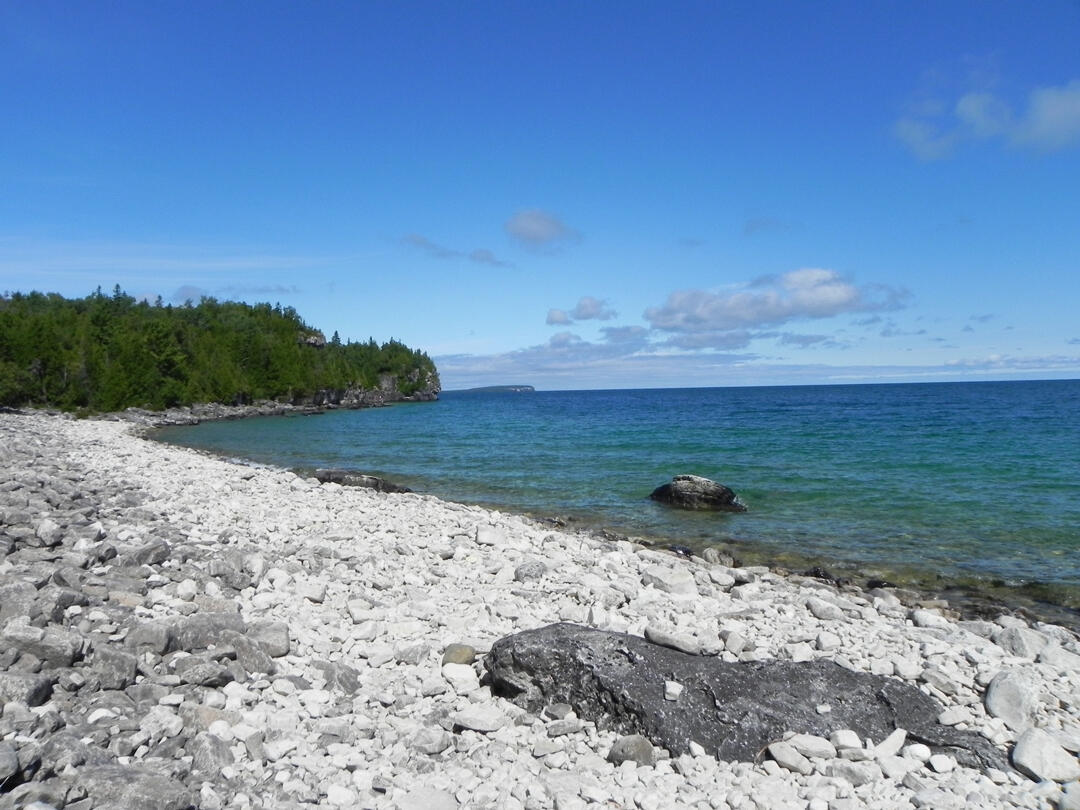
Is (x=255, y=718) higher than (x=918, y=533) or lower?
higher

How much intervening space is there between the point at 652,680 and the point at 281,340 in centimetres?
12762

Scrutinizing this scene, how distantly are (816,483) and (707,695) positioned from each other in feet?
66.4

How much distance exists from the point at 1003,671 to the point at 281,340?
128 meters

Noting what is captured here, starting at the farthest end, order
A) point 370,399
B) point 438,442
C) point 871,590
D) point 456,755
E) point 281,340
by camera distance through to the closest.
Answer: point 370,399 < point 281,340 < point 438,442 < point 871,590 < point 456,755

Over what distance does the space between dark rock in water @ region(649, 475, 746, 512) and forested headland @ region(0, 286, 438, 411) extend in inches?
2690

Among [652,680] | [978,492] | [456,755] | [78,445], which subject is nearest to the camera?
[456,755]

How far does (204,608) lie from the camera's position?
8.07m

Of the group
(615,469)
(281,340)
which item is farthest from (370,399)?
(615,469)

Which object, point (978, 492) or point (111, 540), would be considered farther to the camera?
point (978, 492)

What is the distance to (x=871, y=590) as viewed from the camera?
40.7ft

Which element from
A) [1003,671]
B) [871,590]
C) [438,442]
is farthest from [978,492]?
[438,442]

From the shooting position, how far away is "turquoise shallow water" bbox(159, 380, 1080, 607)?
15.0 m

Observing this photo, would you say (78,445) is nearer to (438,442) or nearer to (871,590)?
(438,442)

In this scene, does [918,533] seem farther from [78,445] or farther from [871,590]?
[78,445]
